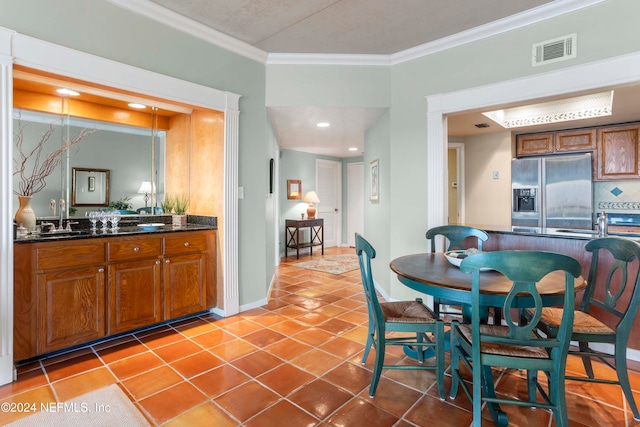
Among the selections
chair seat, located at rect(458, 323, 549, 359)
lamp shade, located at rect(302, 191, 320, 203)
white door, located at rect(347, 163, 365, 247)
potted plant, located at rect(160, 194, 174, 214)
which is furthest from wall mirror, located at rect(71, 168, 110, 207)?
white door, located at rect(347, 163, 365, 247)

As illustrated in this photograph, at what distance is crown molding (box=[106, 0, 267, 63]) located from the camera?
8.25 ft

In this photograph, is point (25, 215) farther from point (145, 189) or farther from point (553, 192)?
point (553, 192)

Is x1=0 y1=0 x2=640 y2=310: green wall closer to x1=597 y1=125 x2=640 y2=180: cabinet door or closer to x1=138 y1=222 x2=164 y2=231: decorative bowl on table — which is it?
x1=138 y1=222 x2=164 y2=231: decorative bowl on table

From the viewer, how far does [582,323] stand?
184 centimetres

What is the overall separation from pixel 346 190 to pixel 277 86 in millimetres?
4692

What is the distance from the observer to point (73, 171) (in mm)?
2984

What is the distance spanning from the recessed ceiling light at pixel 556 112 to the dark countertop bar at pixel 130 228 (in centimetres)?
362

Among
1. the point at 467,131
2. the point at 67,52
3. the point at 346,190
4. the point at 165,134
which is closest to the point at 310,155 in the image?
the point at 346,190

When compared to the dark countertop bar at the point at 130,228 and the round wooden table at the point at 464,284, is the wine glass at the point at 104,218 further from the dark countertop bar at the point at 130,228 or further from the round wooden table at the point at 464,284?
the round wooden table at the point at 464,284

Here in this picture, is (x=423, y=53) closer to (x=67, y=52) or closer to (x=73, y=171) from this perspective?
(x=67, y=52)

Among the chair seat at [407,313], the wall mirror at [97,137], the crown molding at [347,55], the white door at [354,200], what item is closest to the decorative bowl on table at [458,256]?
the chair seat at [407,313]

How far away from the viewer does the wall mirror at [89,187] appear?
300cm

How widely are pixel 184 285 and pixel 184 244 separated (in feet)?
1.29

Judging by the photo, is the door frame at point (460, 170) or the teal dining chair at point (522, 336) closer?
the teal dining chair at point (522, 336)
